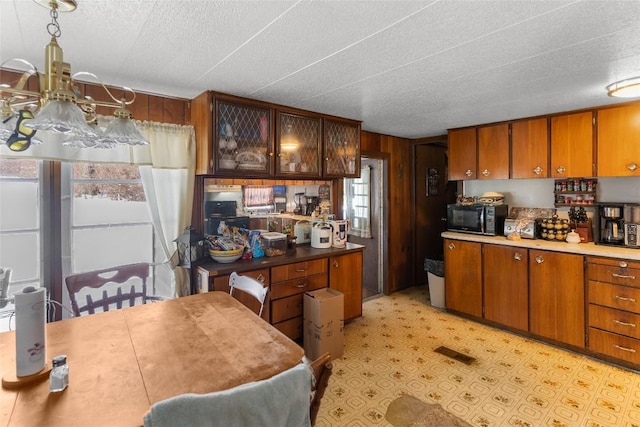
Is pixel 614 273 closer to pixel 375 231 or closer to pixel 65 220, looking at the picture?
pixel 375 231

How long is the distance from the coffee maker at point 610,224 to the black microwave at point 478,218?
0.89m

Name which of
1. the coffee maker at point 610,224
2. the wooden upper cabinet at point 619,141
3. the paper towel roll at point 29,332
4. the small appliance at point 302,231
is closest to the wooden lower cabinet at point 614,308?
the coffee maker at point 610,224

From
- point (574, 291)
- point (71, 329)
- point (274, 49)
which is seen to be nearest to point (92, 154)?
point (71, 329)

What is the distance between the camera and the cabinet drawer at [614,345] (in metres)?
2.78

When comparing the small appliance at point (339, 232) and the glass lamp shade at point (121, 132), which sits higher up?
the glass lamp shade at point (121, 132)

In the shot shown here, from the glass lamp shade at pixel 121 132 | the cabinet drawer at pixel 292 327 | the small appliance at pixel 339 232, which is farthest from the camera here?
the small appliance at pixel 339 232

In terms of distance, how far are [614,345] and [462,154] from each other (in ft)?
7.94

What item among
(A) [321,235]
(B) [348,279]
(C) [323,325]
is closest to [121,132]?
(C) [323,325]

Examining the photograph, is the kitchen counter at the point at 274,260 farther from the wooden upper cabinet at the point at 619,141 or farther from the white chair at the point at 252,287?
the wooden upper cabinet at the point at 619,141

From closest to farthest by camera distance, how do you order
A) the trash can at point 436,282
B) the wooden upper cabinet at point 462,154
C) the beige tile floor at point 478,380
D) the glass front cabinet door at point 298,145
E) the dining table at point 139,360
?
the dining table at point 139,360
the beige tile floor at point 478,380
the glass front cabinet door at point 298,145
the wooden upper cabinet at point 462,154
the trash can at point 436,282

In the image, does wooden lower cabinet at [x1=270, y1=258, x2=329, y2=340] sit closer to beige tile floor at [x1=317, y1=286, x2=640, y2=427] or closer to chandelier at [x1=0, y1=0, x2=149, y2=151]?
beige tile floor at [x1=317, y1=286, x2=640, y2=427]

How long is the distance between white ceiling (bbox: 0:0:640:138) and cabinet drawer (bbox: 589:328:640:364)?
2105 millimetres

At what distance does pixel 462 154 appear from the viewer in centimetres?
416

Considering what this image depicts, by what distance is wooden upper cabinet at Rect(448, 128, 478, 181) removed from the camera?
13.3 ft
